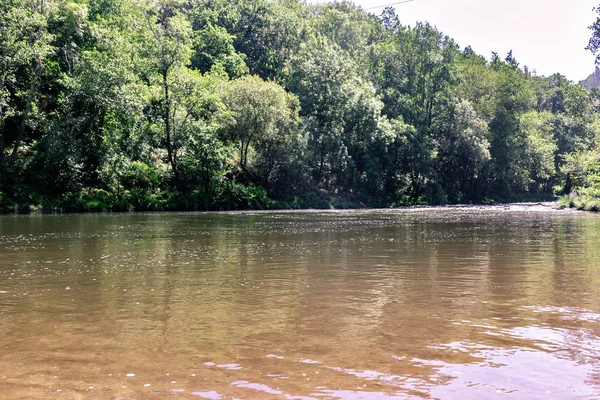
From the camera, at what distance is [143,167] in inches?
2048

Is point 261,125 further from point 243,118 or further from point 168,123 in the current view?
point 168,123

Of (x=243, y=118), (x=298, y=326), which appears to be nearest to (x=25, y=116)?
(x=243, y=118)

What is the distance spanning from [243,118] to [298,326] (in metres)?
50.7

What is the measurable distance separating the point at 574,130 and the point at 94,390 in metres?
120

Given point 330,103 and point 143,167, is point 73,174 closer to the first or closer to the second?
point 143,167

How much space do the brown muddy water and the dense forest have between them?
34.6m

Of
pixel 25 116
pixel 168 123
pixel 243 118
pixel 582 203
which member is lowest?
pixel 582 203

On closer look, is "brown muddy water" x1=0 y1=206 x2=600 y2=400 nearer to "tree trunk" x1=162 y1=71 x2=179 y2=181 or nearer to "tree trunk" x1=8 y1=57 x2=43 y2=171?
→ "tree trunk" x1=8 y1=57 x2=43 y2=171

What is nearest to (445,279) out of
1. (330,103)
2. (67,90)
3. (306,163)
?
(67,90)

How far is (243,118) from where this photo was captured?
57406mm

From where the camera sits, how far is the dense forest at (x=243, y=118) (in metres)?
48.4

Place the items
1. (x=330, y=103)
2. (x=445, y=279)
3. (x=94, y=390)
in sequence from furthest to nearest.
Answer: (x=330, y=103) < (x=445, y=279) < (x=94, y=390)

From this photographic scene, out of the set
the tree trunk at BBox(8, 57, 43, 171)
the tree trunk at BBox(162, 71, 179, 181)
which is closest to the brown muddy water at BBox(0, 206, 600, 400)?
the tree trunk at BBox(8, 57, 43, 171)

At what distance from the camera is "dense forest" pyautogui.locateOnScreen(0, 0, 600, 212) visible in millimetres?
48406
